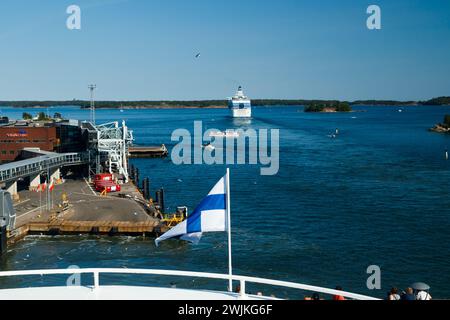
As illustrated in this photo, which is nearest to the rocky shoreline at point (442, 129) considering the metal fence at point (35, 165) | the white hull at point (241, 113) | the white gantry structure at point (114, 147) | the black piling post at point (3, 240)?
the white hull at point (241, 113)

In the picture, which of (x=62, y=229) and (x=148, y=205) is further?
(x=148, y=205)

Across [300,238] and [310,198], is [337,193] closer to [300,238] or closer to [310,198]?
[310,198]

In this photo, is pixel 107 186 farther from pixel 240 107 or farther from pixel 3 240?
pixel 240 107

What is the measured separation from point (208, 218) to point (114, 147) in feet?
129

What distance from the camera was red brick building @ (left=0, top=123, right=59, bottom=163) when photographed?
5019cm

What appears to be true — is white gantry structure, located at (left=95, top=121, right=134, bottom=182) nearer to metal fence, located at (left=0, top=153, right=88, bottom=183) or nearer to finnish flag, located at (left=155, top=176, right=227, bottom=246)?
metal fence, located at (left=0, top=153, right=88, bottom=183)

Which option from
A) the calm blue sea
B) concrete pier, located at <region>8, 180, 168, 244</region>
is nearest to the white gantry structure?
the calm blue sea

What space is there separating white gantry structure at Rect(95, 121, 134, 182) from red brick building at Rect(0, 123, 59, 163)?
6.19 metres

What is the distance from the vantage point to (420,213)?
32844mm

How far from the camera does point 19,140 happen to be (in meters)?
50.3

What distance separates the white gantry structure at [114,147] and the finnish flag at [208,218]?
35674 mm

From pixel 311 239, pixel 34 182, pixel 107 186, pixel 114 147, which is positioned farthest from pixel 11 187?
pixel 311 239
